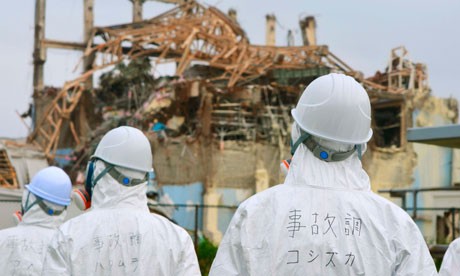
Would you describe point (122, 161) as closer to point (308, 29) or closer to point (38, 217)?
point (38, 217)

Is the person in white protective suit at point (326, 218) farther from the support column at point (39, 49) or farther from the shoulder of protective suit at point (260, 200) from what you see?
the support column at point (39, 49)

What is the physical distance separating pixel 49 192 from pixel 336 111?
16.7 feet

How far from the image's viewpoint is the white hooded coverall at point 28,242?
930 centimetres

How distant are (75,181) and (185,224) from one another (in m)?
4.16

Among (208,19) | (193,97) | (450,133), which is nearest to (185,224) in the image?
(193,97)

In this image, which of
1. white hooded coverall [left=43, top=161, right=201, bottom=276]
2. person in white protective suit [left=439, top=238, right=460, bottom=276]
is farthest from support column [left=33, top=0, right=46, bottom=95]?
person in white protective suit [left=439, top=238, right=460, bottom=276]

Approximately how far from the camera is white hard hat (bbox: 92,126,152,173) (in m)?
7.35

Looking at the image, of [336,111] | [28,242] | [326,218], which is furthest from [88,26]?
[326,218]

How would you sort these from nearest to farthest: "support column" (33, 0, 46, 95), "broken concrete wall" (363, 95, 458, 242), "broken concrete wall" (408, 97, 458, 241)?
"broken concrete wall" (363, 95, 458, 242) < "broken concrete wall" (408, 97, 458, 241) < "support column" (33, 0, 46, 95)

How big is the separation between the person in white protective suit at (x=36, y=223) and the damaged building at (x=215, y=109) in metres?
17.4

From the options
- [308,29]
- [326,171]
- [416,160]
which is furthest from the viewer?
[308,29]

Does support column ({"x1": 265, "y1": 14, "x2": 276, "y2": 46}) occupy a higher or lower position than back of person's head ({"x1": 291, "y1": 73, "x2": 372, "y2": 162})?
higher

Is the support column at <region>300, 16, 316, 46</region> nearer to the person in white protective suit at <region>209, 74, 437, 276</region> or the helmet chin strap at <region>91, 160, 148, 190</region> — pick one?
the helmet chin strap at <region>91, 160, 148, 190</region>

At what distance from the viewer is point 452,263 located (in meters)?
6.56
